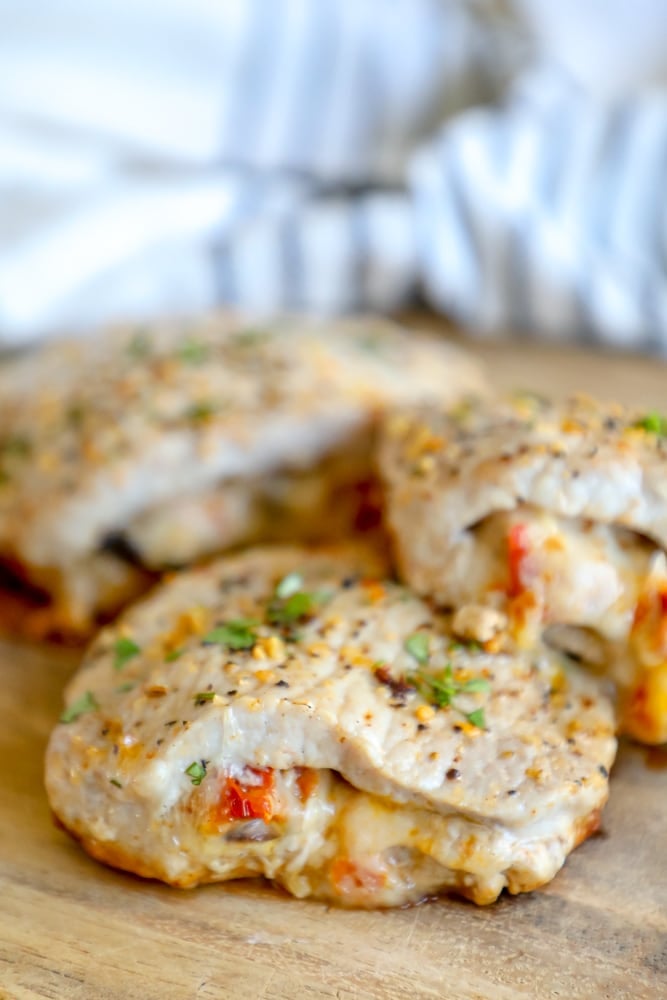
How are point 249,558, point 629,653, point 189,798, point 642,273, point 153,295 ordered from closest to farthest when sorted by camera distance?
point 189,798 → point 629,653 → point 249,558 → point 642,273 → point 153,295

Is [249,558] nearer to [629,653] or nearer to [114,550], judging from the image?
[114,550]

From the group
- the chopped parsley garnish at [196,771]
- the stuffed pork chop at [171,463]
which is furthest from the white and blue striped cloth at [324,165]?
the chopped parsley garnish at [196,771]

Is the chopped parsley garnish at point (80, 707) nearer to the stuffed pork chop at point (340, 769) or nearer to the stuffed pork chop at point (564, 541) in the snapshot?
the stuffed pork chop at point (340, 769)

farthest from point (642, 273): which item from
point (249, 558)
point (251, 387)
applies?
point (249, 558)

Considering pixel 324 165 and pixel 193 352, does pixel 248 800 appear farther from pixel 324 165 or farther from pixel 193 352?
pixel 324 165

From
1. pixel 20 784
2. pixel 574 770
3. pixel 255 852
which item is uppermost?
pixel 574 770

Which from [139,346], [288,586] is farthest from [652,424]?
[139,346]
